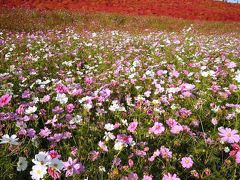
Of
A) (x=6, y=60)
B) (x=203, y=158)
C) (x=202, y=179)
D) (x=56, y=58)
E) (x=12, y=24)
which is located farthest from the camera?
(x=12, y=24)

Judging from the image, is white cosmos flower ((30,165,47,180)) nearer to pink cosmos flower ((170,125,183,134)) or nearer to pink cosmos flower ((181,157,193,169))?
pink cosmos flower ((181,157,193,169))

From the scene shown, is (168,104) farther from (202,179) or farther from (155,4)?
(155,4)

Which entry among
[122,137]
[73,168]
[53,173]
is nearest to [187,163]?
[122,137]

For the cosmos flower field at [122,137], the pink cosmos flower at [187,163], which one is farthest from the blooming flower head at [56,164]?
the pink cosmos flower at [187,163]

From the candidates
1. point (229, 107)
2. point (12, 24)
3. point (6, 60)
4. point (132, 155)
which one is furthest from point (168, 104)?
point (12, 24)

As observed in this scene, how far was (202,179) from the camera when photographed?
1.79 metres

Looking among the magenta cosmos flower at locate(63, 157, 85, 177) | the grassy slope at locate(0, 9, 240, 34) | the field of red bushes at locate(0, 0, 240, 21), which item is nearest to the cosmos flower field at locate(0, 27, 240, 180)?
the magenta cosmos flower at locate(63, 157, 85, 177)

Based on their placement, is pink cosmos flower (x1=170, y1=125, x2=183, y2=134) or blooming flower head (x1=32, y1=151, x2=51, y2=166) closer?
blooming flower head (x1=32, y1=151, x2=51, y2=166)

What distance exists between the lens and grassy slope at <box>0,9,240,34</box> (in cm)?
1303

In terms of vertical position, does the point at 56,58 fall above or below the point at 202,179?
below

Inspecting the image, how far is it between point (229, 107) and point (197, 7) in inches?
968

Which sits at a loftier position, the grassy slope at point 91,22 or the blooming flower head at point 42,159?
the blooming flower head at point 42,159

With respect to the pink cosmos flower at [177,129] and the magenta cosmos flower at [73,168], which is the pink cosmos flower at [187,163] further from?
the magenta cosmos flower at [73,168]

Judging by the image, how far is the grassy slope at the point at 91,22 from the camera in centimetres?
1303
